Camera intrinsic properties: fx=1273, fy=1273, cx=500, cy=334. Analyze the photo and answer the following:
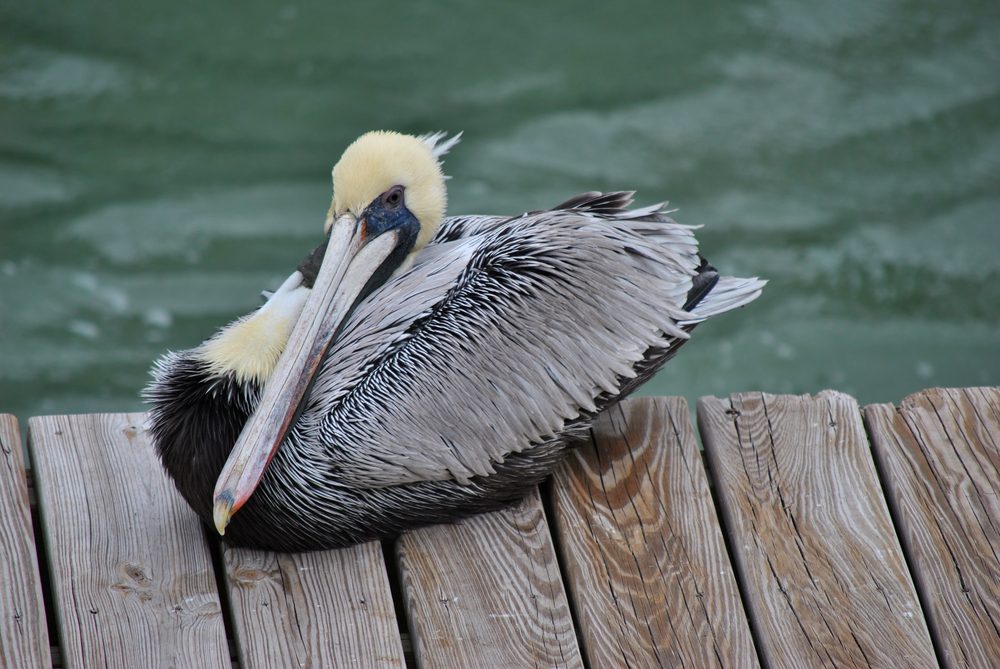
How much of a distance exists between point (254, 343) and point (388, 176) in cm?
59

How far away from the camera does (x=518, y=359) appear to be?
131 inches

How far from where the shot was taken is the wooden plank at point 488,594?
Result: 123 inches

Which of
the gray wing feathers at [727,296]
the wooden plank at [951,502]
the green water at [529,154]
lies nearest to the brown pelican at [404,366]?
the gray wing feathers at [727,296]

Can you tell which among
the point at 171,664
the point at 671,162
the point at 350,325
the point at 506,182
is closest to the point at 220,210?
the point at 506,182

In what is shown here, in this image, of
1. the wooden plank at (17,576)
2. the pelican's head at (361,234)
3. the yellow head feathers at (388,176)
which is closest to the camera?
the wooden plank at (17,576)

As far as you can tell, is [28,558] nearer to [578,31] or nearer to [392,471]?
[392,471]

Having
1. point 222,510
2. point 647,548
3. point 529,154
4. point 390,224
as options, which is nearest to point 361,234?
point 390,224

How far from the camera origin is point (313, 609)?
10.4ft

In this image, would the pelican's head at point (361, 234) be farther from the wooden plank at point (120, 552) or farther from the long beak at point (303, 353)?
the wooden plank at point (120, 552)

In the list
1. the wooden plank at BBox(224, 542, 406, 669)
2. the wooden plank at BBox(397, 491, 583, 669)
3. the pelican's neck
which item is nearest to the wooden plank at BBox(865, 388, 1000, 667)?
the wooden plank at BBox(397, 491, 583, 669)

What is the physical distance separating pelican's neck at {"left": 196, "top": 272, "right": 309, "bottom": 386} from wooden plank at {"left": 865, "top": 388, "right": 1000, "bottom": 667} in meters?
1.77

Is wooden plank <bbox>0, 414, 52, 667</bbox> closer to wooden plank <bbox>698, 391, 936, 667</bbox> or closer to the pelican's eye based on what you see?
the pelican's eye

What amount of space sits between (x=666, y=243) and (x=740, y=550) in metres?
0.89

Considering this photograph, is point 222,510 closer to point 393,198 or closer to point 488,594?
point 488,594
